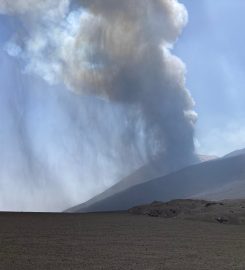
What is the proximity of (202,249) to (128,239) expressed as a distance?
21.5 ft

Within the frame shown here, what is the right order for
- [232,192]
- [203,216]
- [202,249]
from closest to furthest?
[202,249] < [203,216] < [232,192]

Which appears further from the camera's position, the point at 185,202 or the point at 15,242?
the point at 185,202

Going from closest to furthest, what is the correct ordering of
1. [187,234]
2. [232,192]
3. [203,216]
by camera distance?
[187,234]
[203,216]
[232,192]

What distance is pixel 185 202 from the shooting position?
77375 millimetres

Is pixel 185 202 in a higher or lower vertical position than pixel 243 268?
higher

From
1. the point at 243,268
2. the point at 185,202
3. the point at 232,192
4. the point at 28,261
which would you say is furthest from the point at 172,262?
the point at 232,192

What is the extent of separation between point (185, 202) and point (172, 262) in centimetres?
5609

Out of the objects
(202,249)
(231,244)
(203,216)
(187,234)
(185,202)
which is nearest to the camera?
(202,249)

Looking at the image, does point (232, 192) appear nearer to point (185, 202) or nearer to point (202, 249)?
point (185, 202)

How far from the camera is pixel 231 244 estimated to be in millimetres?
31297

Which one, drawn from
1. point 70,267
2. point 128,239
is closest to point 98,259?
point 70,267

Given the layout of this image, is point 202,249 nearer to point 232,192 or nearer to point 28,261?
point 28,261

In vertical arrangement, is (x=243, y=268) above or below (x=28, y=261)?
below

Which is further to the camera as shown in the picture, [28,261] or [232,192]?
[232,192]
